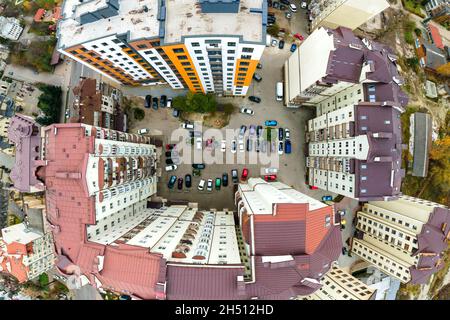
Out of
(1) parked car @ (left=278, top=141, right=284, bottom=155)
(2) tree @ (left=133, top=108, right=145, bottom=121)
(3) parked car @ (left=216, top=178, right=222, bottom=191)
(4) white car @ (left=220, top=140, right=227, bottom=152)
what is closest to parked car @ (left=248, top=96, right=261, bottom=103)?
(1) parked car @ (left=278, top=141, right=284, bottom=155)

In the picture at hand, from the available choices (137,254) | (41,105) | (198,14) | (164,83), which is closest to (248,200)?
(137,254)

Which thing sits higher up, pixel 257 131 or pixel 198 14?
pixel 198 14

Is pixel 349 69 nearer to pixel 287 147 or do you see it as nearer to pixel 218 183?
pixel 287 147

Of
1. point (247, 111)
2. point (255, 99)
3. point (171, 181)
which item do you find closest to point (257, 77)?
point (255, 99)

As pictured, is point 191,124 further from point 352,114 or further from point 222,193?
point 352,114

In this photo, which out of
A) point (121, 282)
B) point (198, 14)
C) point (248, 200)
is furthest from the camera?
point (248, 200)
